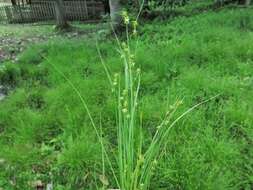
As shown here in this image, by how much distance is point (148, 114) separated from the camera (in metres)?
2.38

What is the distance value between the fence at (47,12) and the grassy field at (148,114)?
30.2 feet

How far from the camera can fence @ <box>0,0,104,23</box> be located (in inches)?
505

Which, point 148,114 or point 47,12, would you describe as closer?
point 148,114

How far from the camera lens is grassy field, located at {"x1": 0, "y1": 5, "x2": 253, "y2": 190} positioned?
1866 millimetres

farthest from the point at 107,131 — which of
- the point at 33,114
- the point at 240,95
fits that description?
the point at 240,95

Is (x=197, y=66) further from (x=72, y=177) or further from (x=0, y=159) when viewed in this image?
(x=0, y=159)

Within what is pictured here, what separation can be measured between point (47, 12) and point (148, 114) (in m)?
12.7

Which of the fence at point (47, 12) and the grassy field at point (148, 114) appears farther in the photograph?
the fence at point (47, 12)

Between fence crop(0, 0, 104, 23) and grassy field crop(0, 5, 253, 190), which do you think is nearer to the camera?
grassy field crop(0, 5, 253, 190)

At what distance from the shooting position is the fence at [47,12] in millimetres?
12836

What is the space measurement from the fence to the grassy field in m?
9.20

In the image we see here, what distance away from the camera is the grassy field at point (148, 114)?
1866 millimetres

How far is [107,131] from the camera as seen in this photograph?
7.61 feet

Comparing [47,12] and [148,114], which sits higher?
[148,114]
